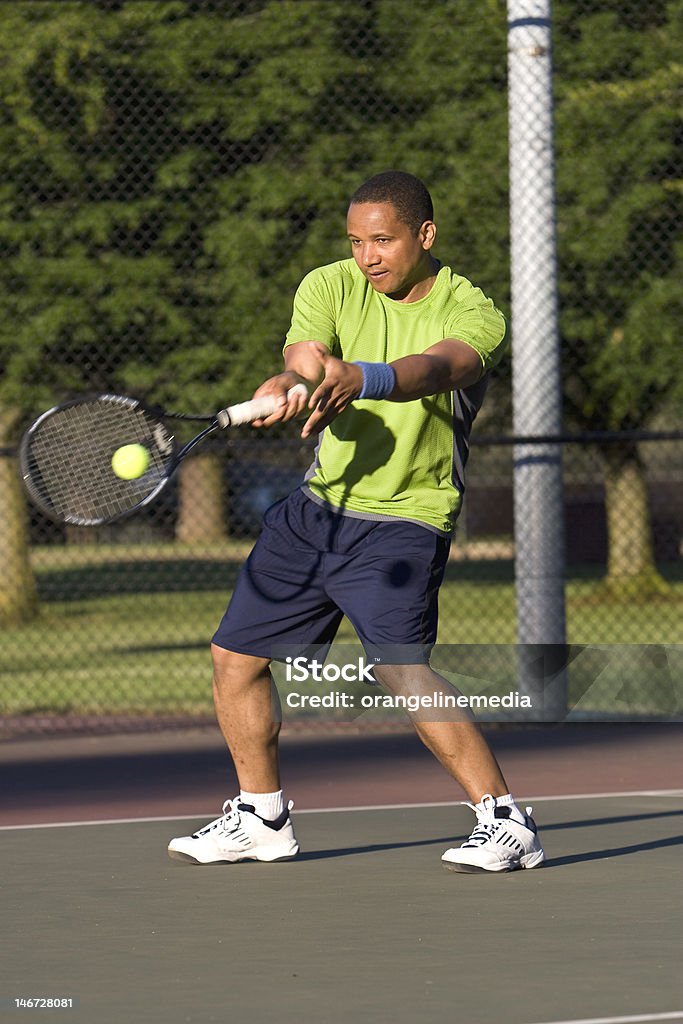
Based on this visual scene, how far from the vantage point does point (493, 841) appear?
5.59 m

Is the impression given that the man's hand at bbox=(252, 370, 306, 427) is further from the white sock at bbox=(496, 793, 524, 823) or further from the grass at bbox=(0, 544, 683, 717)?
the grass at bbox=(0, 544, 683, 717)

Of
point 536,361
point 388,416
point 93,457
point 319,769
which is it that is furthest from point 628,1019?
point 536,361

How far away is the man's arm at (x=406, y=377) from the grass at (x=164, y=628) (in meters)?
4.61

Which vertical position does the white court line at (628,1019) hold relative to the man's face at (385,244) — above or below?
below

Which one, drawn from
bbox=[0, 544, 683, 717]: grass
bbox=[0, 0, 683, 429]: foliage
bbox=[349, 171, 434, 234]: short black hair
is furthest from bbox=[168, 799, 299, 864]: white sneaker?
bbox=[0, 0, 683, 429]: foliage

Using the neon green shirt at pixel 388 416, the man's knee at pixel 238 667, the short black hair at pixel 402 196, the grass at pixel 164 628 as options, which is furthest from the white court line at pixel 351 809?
the grass at pixel 164 628

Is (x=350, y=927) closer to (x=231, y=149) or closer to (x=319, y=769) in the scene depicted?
(x=319, y=769)

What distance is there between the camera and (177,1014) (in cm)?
404

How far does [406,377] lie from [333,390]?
0.77 ft

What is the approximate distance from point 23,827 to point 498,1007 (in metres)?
2.96

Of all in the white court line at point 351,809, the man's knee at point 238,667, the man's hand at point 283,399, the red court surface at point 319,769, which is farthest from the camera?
the red court surface at point 319,769

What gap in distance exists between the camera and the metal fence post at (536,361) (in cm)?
959

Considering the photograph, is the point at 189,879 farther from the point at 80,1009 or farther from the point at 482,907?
the point at 80,1009
